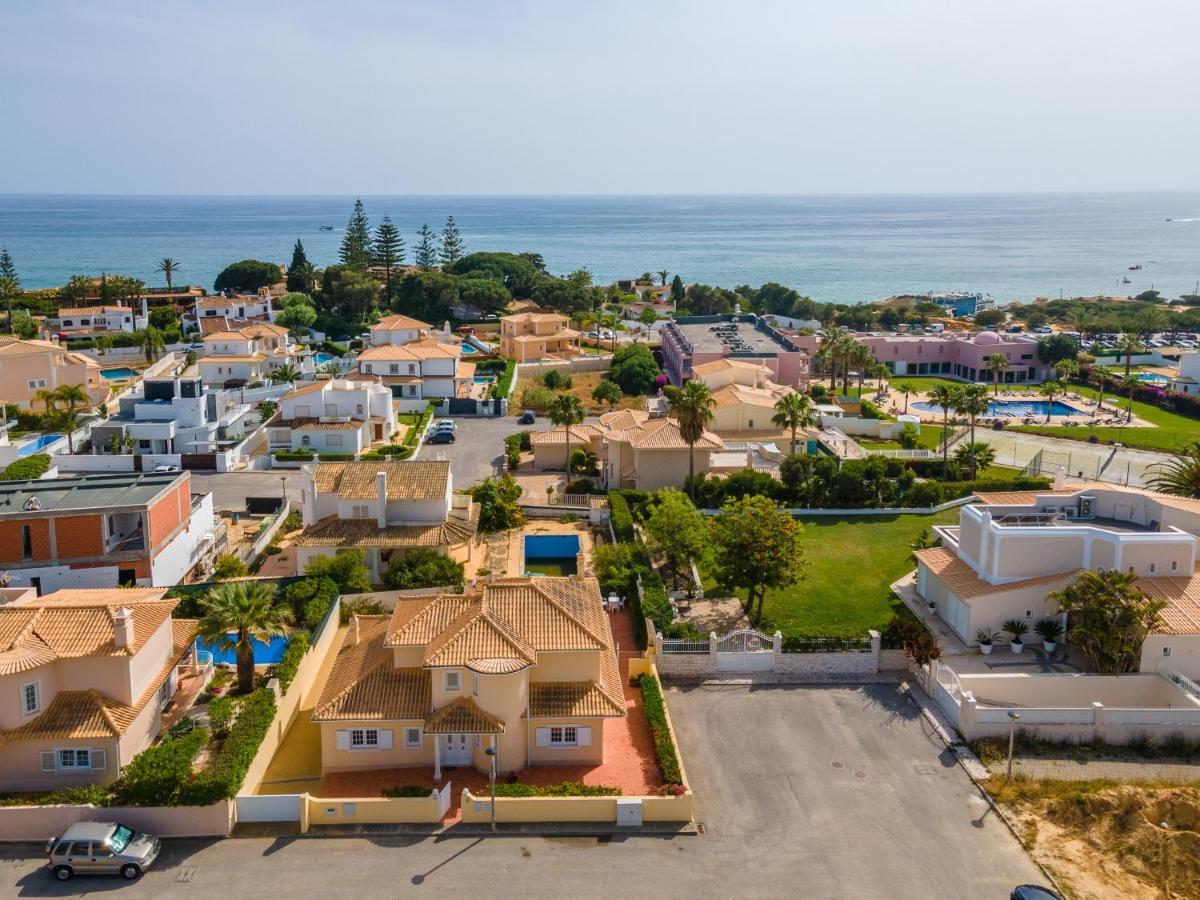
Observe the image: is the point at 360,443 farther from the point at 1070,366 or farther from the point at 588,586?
the point at 1070,366

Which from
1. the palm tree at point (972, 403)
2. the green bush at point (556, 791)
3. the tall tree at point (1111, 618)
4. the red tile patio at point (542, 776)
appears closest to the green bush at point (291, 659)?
the red tile patio at point (542, 776)

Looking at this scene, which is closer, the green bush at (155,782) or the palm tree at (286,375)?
the green bush at (155,782)

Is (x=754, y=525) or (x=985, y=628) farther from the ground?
(x=754, y=525)

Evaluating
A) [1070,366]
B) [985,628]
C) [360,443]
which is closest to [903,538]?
[985,628]

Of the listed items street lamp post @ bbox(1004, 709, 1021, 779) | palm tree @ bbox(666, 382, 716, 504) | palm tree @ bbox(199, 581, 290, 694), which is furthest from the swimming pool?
Answer: street lamp post @ bbox(1004, 709, 1021, 779)

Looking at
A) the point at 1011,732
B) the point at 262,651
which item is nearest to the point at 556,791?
the point at 1011,732

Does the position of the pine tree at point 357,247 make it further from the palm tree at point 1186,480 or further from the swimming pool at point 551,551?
the palm tree at point 1186,480
